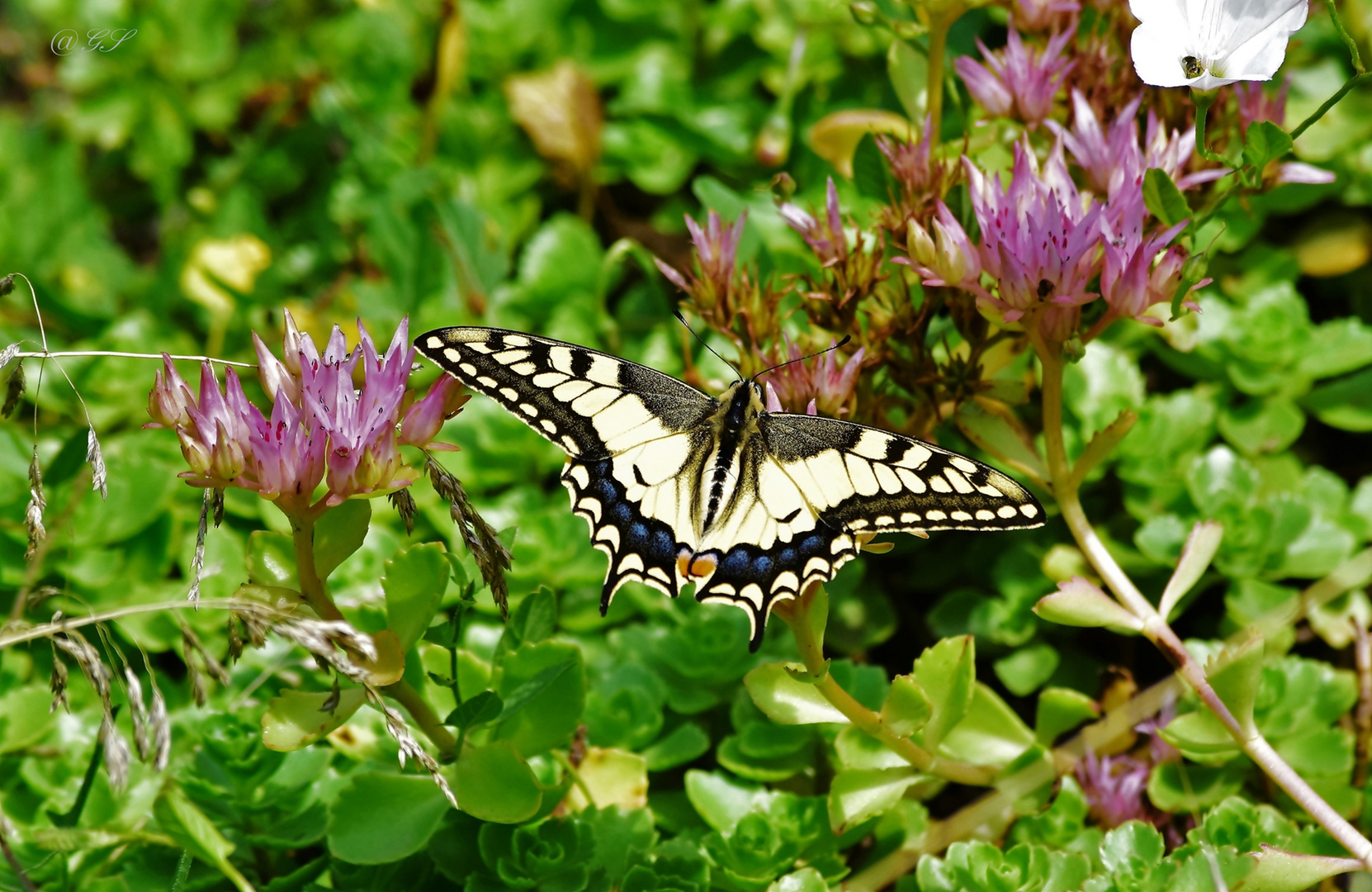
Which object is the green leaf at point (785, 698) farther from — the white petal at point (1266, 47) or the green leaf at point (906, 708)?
the white petal at point (1266, 47)

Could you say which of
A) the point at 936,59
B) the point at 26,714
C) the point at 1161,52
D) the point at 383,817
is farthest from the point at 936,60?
the point at 26,714

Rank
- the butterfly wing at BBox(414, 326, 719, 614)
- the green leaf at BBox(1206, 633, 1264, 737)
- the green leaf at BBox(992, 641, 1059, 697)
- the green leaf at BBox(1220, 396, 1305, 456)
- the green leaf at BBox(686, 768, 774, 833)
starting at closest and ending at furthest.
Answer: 1. the green leaf at BBox(1206, 633, 1264, 737)
2. the butterfly wing at BBox(414, 326, 719, 614)
3. the green leaf at BBox(686, 768, 774, 833)
4. the green leaf at BBox(992, 641, 1059, 697)
5. the green leaf at BBox(1220, 396, 1305, 456)

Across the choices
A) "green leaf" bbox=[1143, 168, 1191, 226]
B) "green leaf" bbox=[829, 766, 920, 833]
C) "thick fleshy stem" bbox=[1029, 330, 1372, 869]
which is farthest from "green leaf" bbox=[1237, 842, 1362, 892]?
"green leaf" bbox=[1143, 168, 1191, 226]

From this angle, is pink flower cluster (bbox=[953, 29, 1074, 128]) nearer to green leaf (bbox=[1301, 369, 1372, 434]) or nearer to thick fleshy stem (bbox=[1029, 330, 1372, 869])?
thick fleshy stem (bbox=[1029, 330, 1372, 869])

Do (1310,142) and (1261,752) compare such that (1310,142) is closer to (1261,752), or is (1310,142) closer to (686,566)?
(1261,752)

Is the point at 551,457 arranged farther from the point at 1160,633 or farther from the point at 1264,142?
the point at 1264,142

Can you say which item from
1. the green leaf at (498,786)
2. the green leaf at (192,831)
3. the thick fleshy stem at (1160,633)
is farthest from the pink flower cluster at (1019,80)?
the green leaf at (192,831)

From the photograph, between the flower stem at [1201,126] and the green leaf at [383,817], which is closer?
the flower stem at [1201,126]
